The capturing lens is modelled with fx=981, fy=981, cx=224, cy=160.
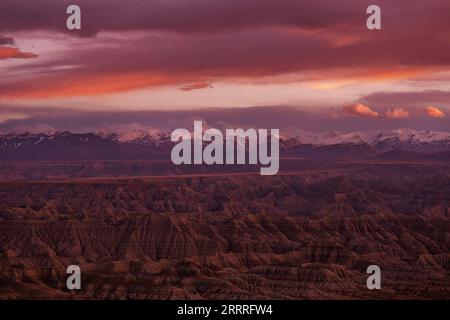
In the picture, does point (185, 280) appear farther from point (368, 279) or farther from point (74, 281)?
point (368, 279)

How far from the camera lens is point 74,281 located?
18400 cm
